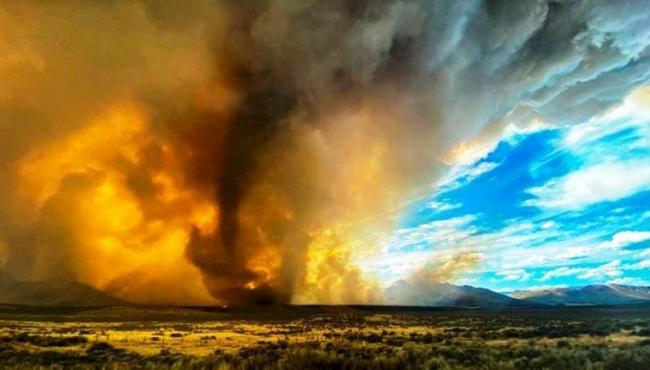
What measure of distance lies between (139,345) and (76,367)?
48.9 feet

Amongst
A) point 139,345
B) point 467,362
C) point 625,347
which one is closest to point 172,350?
point 139,345

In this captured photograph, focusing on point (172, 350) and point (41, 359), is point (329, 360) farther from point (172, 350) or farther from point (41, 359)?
point (41, 359)

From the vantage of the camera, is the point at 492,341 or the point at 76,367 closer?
the point at 76,367

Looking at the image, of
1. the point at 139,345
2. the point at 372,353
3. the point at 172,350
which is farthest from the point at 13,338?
the point at 372,353

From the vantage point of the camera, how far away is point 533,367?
26172mm

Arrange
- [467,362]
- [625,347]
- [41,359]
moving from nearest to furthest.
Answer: [467,362]
[41,359]
[625,347]

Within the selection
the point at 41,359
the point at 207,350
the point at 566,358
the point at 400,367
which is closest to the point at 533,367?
the point at 566,358

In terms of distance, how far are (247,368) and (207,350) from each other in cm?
1291

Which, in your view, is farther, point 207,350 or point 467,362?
point 207,350

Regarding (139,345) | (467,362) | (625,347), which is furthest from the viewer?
(139,345)

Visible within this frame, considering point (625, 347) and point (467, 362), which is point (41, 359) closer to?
point (467, 362)

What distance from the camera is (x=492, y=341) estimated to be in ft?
140

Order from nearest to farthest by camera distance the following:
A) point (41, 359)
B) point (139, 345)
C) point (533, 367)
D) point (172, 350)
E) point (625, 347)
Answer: point (533, 367) < point (41, 359) < point (625, 347) < point (172, 350) < point (139, 345)

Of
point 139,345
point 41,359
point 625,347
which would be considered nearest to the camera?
point 41,359
